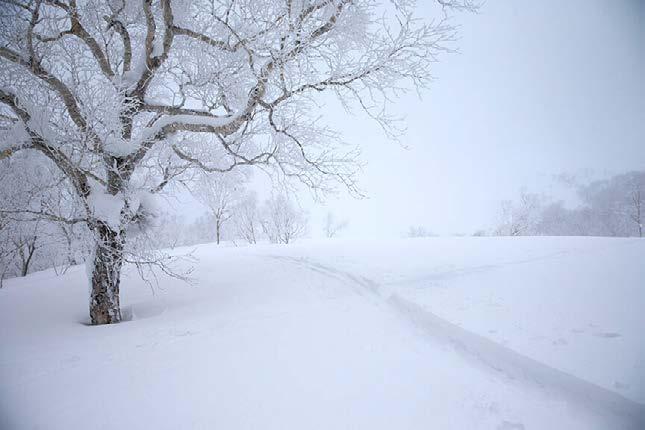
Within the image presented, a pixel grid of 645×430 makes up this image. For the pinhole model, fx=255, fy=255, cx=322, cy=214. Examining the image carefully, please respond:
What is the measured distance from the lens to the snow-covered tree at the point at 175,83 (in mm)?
3254

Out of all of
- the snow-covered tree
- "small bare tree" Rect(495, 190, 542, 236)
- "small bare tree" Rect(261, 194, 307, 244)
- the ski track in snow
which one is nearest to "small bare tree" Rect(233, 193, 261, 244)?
"small bare tree" Rect(261, 194, 307, 244)

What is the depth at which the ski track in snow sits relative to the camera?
5.41 feet

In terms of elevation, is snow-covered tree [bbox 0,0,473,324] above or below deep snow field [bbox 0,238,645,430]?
above

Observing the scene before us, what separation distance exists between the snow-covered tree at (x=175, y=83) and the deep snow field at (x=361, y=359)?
4.13ft

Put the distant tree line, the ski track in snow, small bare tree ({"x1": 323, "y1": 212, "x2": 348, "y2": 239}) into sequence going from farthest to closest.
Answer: small bare tree ({"x1": 323, "y1": 212, "x2": 348, "y2": 239}) < the distant tree line < the ski track in snow

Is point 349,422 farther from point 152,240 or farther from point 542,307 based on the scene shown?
point 152,240

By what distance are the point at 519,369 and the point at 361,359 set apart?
1288 millimetres

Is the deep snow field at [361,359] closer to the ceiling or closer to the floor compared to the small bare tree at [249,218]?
closer to the floor

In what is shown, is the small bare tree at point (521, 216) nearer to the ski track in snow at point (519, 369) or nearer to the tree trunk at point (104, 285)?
the ski track in snow at point (519, 369)

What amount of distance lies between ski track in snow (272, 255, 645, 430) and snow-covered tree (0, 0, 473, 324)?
2.38 metres

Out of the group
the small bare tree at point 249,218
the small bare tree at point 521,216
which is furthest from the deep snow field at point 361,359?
the small bare tree at point 521,216

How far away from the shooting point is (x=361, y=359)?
2295mm

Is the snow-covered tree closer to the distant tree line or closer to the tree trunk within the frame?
the tree trunk

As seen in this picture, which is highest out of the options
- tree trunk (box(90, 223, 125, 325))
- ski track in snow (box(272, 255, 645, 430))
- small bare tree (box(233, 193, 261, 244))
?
small bare tree (box(233, 193, 261, 244))
